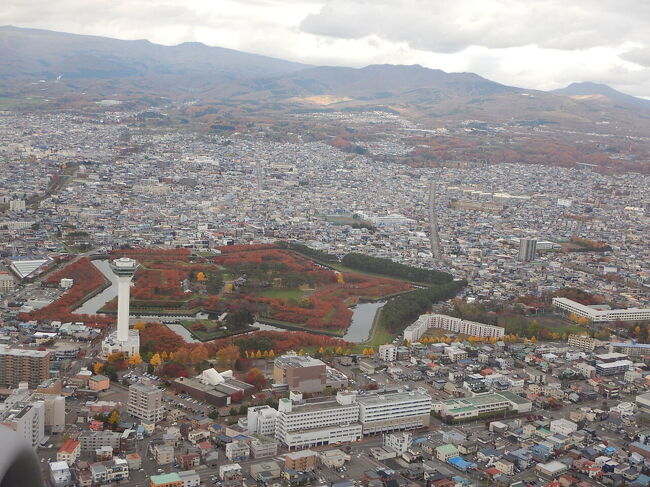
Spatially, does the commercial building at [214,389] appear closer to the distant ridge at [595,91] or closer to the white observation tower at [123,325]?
the white observation tower at [123,325]

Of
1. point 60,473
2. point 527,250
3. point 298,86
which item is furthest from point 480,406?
point 298,86

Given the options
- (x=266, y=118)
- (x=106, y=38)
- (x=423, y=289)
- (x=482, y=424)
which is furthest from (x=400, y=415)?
(x=106, y=38)

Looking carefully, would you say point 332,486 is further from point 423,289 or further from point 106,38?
point 106,38

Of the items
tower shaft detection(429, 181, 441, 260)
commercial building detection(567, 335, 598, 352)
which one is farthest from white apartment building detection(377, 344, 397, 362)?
tower shaft detection(429, 181, 441, 260)

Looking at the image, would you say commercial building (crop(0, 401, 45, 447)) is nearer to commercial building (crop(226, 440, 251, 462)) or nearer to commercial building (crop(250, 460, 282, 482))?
commercial building (crop(226, 440, 251, 462))

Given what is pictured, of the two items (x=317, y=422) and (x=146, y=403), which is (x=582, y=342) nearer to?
(x=317, y=422)
